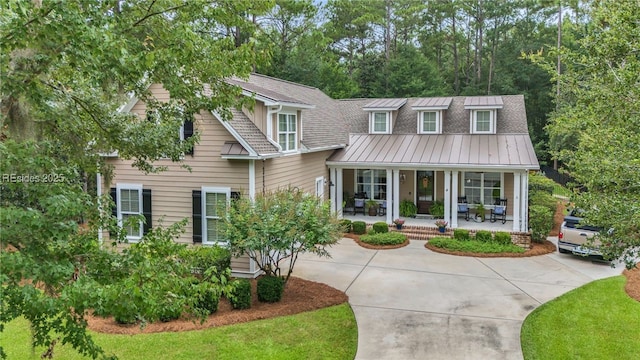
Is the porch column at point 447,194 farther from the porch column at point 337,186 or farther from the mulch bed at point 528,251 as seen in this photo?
the porch column at point 337,186

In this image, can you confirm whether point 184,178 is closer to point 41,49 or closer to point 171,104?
point 171,104

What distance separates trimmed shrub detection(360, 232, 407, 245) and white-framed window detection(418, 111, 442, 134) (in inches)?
248

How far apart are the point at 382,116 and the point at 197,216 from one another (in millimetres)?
11732

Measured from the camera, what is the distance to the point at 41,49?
389cm

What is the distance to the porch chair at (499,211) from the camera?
18.7 m

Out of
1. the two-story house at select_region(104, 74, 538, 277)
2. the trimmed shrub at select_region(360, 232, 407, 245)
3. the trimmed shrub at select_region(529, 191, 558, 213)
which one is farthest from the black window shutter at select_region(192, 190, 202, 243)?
the trimmed shrub at select_region(529, 191, 558, 213)

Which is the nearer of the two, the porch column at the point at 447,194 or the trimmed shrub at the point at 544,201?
the porch column at the point at 447,194

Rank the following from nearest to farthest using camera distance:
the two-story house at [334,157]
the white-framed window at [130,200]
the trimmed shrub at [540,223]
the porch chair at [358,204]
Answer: the two-story house at [334,157] < the white-framed window at [130,200] < the trimmed shrub at [540,223] < the porch chair at [358,204]

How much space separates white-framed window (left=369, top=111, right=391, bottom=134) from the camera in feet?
70.8

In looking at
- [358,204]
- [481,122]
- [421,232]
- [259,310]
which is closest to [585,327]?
[259,310]

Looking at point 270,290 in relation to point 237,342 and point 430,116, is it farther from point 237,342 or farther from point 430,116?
point 430,116

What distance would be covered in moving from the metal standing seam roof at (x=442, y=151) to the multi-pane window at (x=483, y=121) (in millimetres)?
433

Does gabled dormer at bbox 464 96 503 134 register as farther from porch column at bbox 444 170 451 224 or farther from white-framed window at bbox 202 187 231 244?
white-framed window at bbox 202 187 231 244

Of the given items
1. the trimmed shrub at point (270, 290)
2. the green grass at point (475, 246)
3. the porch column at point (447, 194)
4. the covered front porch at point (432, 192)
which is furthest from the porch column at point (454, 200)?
the trimmed shrub at point (270, 290)
